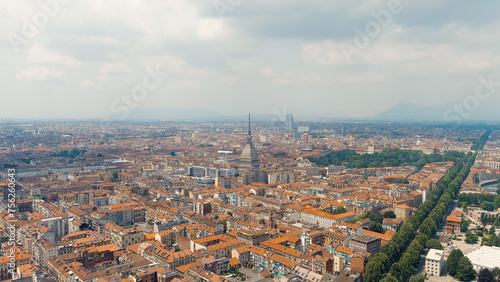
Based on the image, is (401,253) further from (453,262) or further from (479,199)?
(479,199)

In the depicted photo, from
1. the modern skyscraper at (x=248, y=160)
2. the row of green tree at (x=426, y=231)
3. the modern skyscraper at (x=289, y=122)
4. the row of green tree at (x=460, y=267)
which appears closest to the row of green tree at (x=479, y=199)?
the row of green tree at (x=426, y=231)

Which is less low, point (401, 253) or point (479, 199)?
point (479, 199)

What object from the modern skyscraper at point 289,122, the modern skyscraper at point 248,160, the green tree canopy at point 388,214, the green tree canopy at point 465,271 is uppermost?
the modern skyscraper at point 289,122

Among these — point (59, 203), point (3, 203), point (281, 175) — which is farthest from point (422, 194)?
point (3, 203)

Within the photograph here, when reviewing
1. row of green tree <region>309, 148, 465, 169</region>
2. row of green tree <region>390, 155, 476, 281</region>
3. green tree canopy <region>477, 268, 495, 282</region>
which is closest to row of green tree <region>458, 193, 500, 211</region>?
row of green tree <region>390, 155, 476, 281</region>

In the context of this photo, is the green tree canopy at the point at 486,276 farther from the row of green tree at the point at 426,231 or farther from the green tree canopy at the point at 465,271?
the row of green tree at the point at 426,231

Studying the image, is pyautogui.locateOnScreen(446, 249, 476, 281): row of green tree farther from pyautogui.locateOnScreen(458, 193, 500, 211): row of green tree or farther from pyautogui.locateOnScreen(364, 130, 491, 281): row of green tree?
pyautogui.locateOnScreen(458, 193, 500, 211): row of green tree

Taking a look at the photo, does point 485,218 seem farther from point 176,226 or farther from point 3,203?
point 3,203

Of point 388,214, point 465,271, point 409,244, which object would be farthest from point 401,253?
point 388,214
